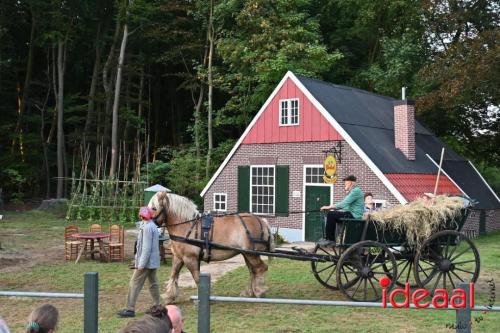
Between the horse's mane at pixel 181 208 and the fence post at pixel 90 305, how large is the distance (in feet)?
15.9

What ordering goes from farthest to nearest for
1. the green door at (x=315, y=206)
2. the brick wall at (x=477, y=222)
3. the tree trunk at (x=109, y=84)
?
1. the tree trunk at (x=109, y=84)
2. the brick wall at (x=477, y=222)
3. the green door at (x=315, y=206)

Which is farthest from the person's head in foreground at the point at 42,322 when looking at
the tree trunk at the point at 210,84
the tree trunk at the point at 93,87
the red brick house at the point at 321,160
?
the tree trunk at the point at 93,87

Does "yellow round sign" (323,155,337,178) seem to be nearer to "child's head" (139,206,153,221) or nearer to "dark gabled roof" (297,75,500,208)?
"dark gabled roof" (297,75,500,208)

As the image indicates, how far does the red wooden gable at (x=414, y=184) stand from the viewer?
17594 mm

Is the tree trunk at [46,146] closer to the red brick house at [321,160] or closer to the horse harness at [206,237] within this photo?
the red brick house at [321,160]

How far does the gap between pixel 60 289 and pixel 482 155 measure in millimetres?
23589

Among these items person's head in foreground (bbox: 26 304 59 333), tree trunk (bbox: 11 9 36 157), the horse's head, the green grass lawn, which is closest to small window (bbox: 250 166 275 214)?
the green grass lawn

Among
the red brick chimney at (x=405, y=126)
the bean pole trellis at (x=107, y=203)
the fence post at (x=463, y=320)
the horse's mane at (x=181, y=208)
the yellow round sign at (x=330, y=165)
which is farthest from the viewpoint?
the bean pole trellis at (x=107, y=203)

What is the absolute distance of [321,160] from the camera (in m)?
19.5

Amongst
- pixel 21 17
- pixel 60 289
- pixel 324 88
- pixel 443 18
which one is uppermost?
pixel 21 17

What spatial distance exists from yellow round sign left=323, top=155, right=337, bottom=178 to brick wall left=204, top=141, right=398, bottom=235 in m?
0.17

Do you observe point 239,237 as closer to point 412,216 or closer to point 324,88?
point 412,216

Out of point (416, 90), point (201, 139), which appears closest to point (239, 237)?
point (416, 90)

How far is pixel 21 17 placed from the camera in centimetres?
3525
